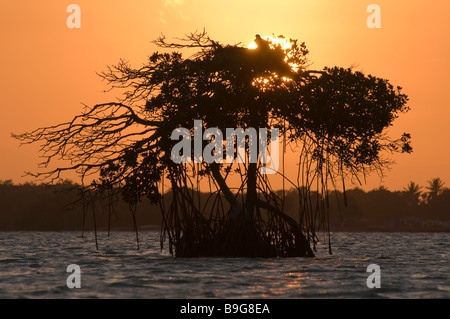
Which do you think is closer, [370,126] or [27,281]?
[27,281]

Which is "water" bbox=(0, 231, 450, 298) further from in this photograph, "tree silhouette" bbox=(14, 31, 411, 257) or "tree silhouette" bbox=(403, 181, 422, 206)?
"tree silhouette" bbox=(403, 181, 422, 206)

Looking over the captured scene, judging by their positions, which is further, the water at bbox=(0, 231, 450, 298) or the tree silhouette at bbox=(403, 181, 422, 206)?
the tree silhouette at bbox=(403, 181, 422, 206)

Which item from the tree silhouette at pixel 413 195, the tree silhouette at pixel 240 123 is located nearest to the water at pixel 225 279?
the tree silhouette at pixel 240 123

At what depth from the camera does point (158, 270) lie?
65.0 feet

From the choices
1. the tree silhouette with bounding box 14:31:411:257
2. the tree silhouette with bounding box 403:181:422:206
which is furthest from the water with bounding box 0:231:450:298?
the tree silhouette with bounding box 403:181:422:206

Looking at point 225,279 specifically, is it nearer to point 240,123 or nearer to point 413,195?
point 240,123

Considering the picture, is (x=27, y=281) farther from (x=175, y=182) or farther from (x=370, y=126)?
(x=370, y=126)

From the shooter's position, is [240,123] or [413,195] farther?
[413,195]

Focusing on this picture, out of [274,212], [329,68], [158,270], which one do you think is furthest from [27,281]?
[329,68]

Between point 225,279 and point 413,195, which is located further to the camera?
point 413,195

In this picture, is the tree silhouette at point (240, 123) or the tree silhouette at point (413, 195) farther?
the tree silhouette at point (413, 195)

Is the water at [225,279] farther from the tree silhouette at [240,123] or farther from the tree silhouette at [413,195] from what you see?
the tree silhouette at [413,195]

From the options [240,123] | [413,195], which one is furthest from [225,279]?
[413,195]
